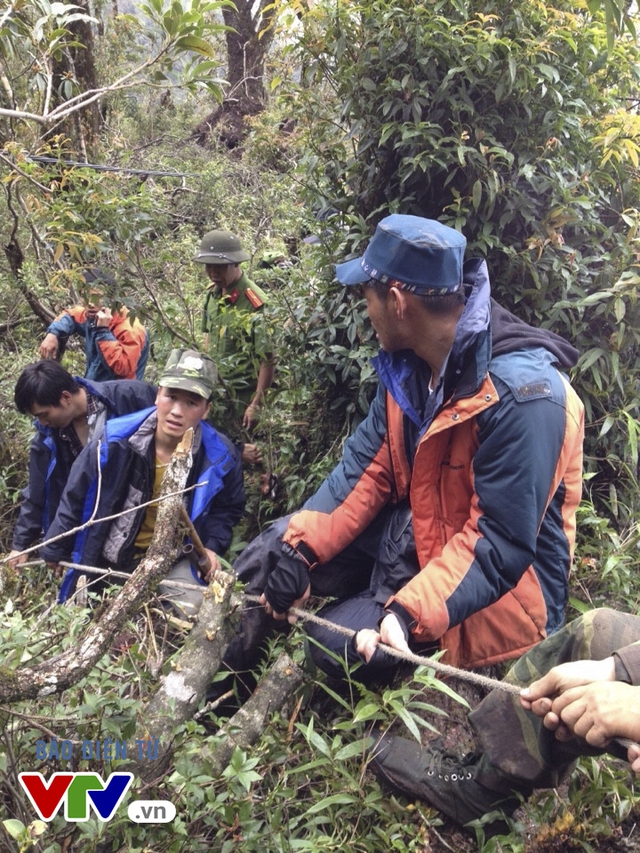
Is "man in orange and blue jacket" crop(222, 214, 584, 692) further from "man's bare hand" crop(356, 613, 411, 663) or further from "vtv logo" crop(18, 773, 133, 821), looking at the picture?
"vtv logo" crop(18, 773, 133, 821)

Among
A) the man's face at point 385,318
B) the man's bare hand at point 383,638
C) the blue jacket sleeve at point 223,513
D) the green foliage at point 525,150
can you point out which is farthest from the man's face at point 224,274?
the man's bare hand at point 383,638

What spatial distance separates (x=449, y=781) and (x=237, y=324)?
8.93 ft

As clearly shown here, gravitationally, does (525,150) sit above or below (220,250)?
above

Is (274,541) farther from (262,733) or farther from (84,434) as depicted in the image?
(84,434)

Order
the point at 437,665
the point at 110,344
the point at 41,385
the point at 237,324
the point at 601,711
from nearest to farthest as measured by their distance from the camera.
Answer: the point at 601,711 < the point at 437,665 < the point at 41,385 < the point at 237,324 < the point at 110,344

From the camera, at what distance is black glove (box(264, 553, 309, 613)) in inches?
94.0

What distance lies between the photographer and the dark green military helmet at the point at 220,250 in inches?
163

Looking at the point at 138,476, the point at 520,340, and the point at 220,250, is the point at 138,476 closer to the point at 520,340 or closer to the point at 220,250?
the point at 220,250

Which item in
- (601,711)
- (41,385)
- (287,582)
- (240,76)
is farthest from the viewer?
A: (240,76)

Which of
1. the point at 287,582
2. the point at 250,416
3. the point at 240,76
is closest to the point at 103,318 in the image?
the point at 250,416

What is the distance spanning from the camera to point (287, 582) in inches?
94.0

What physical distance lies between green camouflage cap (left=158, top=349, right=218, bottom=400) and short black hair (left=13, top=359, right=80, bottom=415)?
2.02 feet

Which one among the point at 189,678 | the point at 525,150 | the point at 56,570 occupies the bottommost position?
the point at 56,570

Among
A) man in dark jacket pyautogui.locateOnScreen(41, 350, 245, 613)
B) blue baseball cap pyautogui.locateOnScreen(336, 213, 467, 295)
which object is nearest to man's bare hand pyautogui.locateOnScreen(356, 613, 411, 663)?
blue baseball cap pyautogui.locateOnScreen(336, 213, 467, 295)
